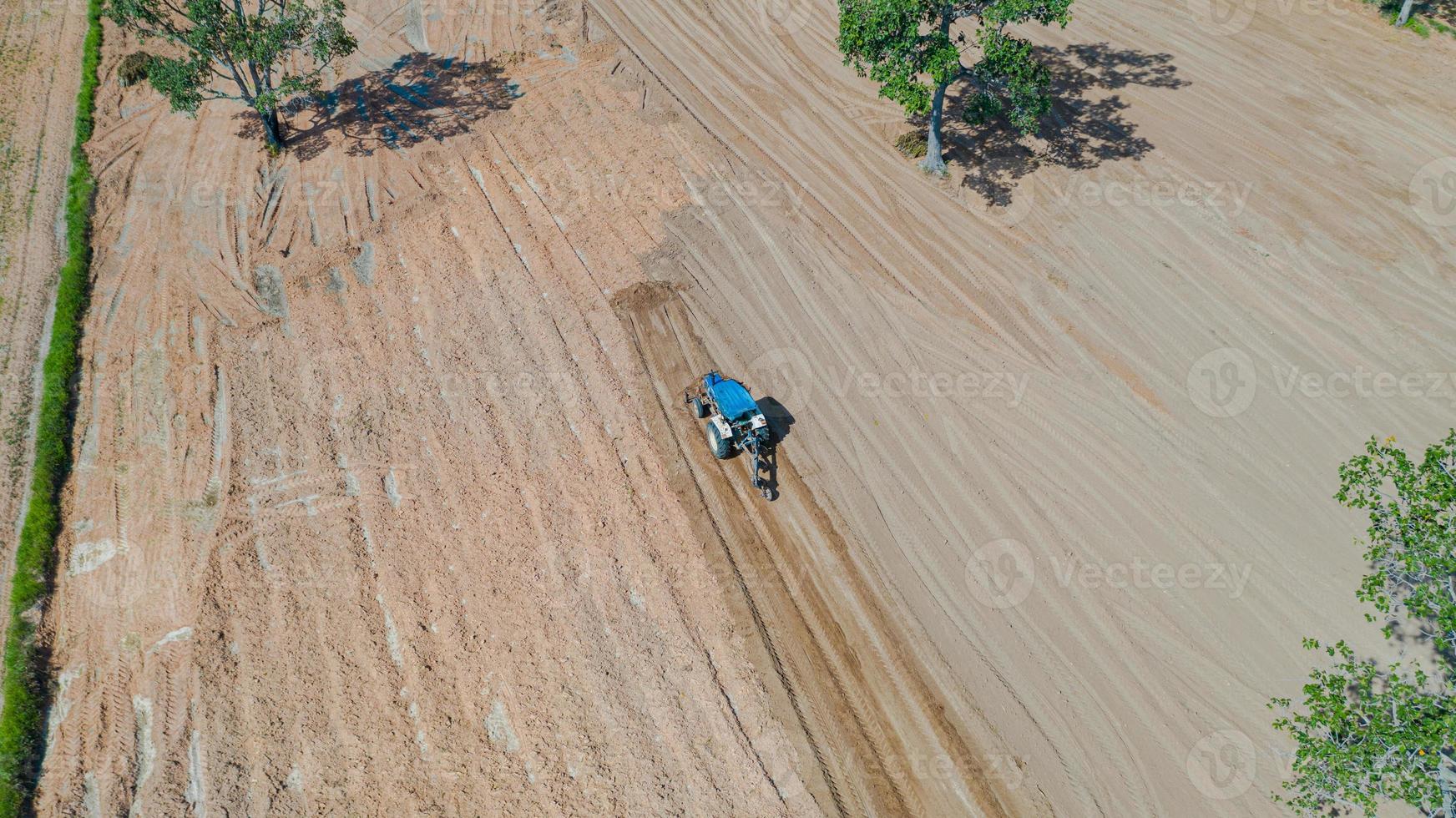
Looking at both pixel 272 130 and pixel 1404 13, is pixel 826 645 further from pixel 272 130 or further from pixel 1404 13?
pixel 1404 13

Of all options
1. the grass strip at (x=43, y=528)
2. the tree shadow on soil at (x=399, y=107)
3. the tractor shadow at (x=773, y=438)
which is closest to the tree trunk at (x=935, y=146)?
the tractor shadow at (x=773, y=438)

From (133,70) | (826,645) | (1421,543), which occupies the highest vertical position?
(1421,543)

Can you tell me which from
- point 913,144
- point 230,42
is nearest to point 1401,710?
point 913,144

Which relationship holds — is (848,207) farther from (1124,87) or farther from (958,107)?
(1124,87)

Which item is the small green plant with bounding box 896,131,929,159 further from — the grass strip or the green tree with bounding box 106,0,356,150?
the grass strip

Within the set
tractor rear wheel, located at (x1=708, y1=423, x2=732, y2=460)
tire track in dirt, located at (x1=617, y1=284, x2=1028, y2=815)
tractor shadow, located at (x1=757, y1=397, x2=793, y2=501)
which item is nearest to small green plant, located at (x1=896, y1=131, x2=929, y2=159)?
tractor shadow, located at (x1=757, y1=397, x2=793, y2=501)

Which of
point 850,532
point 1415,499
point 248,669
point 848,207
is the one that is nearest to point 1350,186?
point 848,207

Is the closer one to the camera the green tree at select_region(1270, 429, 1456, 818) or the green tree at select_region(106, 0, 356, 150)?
the green tree at select_region(1270, 429, 1456, 818)
